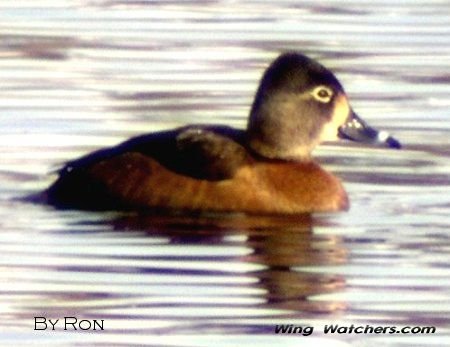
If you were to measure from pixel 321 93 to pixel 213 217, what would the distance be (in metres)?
1.26

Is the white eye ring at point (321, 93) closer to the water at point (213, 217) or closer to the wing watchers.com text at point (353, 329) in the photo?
the water at point (213, 217)

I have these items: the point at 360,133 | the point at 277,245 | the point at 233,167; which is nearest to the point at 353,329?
the point at 277,245

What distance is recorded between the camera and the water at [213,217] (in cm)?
1343

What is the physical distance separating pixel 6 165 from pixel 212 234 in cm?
234

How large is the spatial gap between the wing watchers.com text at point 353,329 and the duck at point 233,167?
3.23 meters

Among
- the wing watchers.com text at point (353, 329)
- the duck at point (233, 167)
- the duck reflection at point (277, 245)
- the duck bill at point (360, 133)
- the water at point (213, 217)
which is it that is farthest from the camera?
the duck bill at point (360, 133)

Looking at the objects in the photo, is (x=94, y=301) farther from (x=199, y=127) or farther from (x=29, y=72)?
(x=29, y=72)

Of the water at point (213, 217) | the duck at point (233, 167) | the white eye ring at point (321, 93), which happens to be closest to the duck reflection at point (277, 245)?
the water at point (213, 217)

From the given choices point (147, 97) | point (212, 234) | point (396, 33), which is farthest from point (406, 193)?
point (396, 33)

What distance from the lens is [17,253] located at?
14.9m

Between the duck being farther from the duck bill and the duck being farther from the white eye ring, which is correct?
the duck bill

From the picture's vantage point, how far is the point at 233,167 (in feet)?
53.6

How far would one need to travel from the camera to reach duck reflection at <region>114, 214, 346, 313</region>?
13969mm

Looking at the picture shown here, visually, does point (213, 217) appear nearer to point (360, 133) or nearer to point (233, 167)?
point (233, 167)
